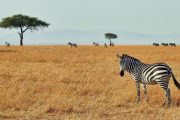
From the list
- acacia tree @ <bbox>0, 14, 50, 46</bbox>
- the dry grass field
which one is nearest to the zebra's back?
the dry grass field

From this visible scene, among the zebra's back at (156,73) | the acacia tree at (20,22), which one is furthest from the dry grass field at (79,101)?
the acacia tree at (20,22)

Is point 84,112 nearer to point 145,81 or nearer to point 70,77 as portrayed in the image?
point 145,81

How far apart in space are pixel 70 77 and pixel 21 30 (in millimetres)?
70025

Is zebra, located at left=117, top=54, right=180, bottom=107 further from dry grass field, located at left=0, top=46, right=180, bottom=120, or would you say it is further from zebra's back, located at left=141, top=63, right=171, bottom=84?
dry grass field, located at left=0, top=46, right=180, bottom=120

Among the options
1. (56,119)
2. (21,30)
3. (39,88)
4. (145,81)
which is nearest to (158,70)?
(145,81)

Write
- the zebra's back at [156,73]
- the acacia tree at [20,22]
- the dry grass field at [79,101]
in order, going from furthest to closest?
the acacia tree at [20,22]
the zebra's back at [156,73]
the dry grass field at [79,101]

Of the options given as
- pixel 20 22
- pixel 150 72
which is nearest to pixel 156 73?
pixel 150 72

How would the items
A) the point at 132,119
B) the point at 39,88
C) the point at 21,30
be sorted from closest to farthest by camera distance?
the point at 132,119, the point at 39,88, the point at 21,30

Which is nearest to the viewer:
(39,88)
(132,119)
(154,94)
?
(132,119)

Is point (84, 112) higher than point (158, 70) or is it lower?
lower

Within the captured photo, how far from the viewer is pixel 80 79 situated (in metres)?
18.5

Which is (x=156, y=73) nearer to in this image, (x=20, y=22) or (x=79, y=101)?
(x=79, y=101)

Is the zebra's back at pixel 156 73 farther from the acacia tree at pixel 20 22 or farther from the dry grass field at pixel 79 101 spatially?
the acacia tree at pixel 20 22

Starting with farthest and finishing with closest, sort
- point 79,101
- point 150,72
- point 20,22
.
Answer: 1. point 20,22
2. point 79,101
3. point 150,72
